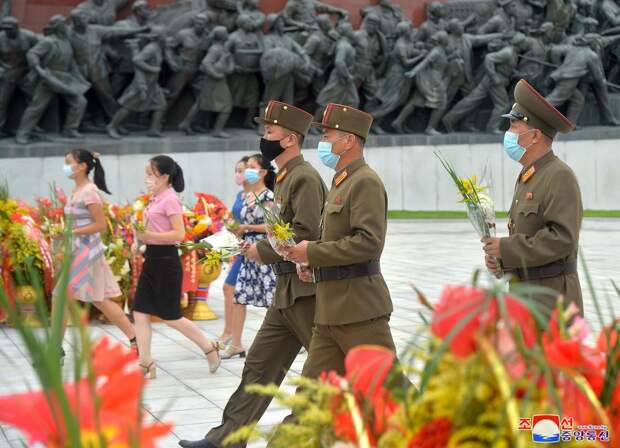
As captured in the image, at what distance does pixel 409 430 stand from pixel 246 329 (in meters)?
7.69

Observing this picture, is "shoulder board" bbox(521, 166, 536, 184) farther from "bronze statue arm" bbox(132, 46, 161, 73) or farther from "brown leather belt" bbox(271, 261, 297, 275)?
"bronze statue arm" bbox(132, 46, 161, 73)

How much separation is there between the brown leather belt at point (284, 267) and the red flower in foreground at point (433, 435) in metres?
3.47

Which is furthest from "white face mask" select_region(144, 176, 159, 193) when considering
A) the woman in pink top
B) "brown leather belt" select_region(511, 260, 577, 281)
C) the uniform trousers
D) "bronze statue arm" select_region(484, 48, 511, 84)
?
"bronze statue arm" select_region(484, 48, 511, 84)

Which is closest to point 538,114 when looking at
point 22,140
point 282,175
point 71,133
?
point 282,175

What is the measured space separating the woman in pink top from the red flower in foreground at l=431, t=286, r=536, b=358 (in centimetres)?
543

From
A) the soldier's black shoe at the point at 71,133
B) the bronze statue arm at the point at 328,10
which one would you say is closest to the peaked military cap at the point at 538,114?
the soldier's black shoe at the point at 71,133

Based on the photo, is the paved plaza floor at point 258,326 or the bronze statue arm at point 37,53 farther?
the bronze statue arm at point 37,53

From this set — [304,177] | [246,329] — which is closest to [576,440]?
[304,177]

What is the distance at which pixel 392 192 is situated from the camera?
2295 centimetres

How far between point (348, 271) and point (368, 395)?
282 centimetres

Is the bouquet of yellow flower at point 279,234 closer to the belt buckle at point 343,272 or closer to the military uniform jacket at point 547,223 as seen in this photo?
the belt buckle at point 343,272

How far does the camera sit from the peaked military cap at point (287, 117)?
5145 millimetres

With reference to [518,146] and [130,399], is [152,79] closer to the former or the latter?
[518,146]

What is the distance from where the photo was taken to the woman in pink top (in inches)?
264
